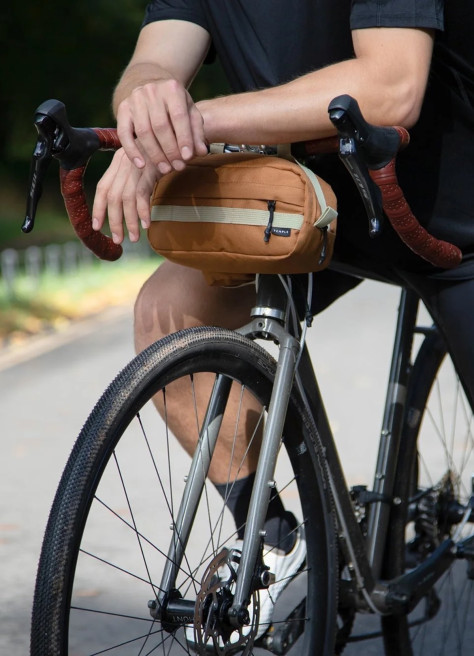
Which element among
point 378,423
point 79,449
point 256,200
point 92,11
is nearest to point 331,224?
point 256,200

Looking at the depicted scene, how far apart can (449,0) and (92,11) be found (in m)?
17.6

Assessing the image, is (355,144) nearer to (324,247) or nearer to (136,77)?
(324,247)

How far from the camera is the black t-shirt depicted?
2.36 metres

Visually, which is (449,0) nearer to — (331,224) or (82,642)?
(331,224)

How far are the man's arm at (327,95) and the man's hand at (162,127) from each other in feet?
0.22

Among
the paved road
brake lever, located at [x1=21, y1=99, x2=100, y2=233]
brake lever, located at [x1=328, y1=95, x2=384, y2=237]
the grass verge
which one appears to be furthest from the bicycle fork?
the grass verge

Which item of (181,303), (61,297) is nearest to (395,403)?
(181,303)

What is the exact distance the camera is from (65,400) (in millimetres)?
7391

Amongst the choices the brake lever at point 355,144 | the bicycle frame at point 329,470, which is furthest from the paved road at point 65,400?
the brake lever at point 355,144

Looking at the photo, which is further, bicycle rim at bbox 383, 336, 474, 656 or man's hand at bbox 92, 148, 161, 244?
bicycle rim at bbox 383, 336, 474, 656

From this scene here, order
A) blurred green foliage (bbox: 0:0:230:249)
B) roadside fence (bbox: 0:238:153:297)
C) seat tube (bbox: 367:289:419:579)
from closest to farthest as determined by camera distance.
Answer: seat tube (bbox: 367:289:419:579)
roadside fence (bbox: 0:238:153:297)
blurred green foliage (bbox: 0:0:230:249)

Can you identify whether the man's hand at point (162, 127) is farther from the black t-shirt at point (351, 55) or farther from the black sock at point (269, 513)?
the black sock at point (269, 513)

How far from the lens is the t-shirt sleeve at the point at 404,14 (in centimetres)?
213

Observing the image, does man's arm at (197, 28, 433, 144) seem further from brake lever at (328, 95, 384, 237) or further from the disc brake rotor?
the disc brake rotor
